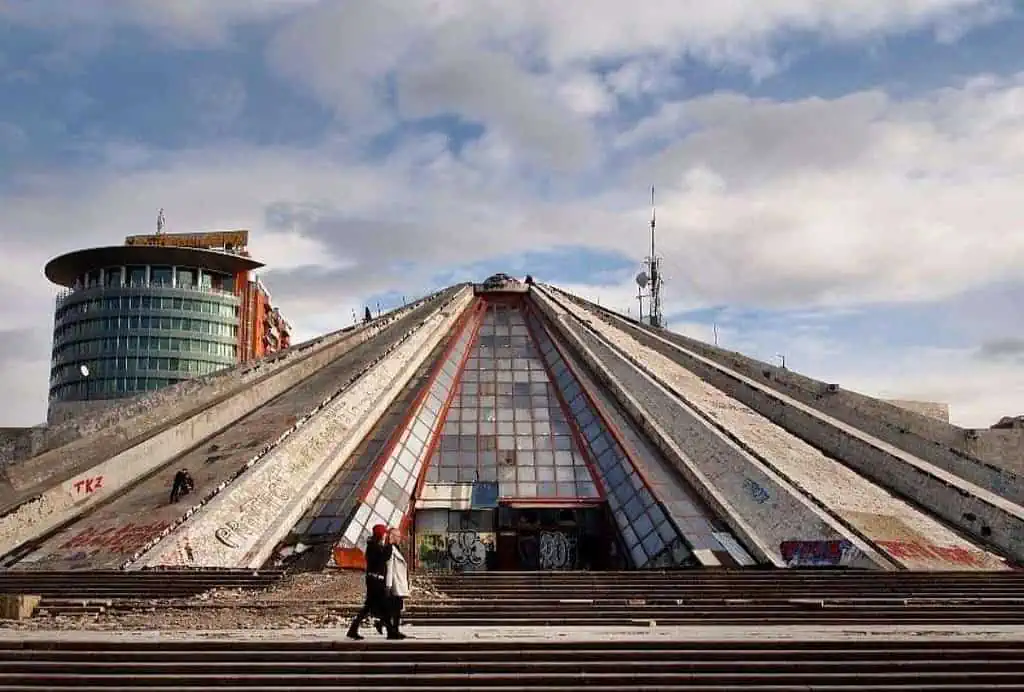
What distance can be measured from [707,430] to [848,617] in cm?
1038

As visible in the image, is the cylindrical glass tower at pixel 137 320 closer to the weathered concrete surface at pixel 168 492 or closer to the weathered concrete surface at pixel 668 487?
the weathered concrete surface at pixel 168 492

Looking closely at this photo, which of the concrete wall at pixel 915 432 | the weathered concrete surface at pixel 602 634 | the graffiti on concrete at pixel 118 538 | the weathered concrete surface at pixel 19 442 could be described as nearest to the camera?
the weathered concrete surface at pixel 602 634

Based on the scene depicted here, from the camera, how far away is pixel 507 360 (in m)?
28.5

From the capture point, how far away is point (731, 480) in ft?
64.2

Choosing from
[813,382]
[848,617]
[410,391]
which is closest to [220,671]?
[848,617]

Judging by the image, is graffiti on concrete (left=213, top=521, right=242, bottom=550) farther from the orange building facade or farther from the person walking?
the orange building facade

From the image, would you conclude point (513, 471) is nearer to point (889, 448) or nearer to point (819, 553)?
point (819, 553)

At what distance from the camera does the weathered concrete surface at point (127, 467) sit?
61.9 feet

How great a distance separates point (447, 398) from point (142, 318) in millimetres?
43214

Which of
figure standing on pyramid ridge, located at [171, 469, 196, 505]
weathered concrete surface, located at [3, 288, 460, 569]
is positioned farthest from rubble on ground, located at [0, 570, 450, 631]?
figure standing on pyramid ridge, located at [171, 469, 196, 505]

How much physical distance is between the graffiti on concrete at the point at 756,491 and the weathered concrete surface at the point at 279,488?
336 inches

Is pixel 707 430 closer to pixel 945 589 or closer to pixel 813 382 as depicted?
→ pixel 945 589

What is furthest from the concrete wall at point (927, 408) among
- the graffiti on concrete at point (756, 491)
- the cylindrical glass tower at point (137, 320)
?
the cylindrical glass tower at point (137, 320)

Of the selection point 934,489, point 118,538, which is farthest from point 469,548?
point 934,489
